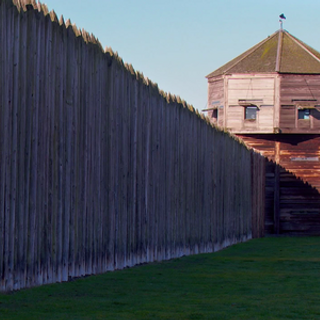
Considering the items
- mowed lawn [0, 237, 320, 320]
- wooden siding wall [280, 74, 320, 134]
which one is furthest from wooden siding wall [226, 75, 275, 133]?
mowed lawn [0, 237, 320, 320]

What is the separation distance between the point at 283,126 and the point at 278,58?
3.13 metres

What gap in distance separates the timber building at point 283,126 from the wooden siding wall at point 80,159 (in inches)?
577

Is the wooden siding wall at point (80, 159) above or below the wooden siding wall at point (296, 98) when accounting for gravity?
below

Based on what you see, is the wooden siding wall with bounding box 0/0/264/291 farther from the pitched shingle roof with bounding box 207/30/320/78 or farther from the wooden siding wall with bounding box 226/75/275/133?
the pitched shingle roof with bounding box 207/30/320/78

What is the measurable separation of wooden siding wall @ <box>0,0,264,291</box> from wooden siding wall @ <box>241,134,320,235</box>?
1484 centimetres

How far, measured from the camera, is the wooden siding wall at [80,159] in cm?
648

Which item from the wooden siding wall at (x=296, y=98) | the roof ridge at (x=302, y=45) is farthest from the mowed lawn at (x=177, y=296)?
the roof ridge at (x=302, y=45)

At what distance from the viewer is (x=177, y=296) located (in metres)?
6.61

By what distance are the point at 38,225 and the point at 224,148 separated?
9.68m

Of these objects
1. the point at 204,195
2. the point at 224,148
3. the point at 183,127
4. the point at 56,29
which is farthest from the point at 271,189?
the point at 56,29

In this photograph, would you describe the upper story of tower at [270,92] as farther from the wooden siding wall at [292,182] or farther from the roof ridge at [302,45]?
the wooden siding wall at [292,182]

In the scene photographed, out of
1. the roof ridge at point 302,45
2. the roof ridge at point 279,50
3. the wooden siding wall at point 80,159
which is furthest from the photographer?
the roof ridge at point 302,45

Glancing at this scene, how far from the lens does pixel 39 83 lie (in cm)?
693

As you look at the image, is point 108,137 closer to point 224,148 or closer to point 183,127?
point 183,127
